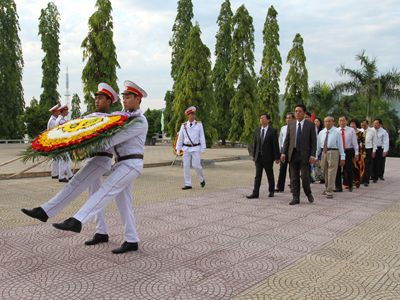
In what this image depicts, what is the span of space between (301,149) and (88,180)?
4.67 m

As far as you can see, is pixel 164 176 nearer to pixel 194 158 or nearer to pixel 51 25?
pixel 194 158

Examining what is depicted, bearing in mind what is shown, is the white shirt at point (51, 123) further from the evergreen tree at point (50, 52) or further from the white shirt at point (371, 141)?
the evergreen tree at point (50, 52)

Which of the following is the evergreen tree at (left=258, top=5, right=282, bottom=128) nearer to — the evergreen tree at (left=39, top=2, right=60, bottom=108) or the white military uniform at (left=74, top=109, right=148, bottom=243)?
the evergreen tree at (left=39, top=2, right=60, bottom=108)

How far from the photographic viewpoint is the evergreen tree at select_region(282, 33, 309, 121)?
2648cm

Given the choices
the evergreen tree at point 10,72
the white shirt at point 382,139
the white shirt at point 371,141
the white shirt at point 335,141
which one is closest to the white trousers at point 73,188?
the white shirt at point 335,141

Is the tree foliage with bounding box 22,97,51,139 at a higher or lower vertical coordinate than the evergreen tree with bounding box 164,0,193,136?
lower

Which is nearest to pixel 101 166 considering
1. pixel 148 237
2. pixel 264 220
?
pixel 148 237

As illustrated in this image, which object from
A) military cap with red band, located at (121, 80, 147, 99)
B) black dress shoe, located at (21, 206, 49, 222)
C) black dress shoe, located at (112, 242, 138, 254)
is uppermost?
military cap with red band, located at (121, 80, 147, 99)

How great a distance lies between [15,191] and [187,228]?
5051 mm

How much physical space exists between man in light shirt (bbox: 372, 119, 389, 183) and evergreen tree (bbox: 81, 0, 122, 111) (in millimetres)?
8736

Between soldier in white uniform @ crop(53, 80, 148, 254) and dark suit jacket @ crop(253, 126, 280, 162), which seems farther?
dark suit jacket @ crop(253, 126, 280, 162)

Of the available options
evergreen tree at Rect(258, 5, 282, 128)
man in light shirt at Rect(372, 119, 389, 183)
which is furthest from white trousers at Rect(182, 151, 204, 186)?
evergreen tree at Rect(258, 5, 282, 128)

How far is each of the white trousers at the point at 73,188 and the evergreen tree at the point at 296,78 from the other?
24290 millimetres

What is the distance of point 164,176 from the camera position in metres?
11.6
